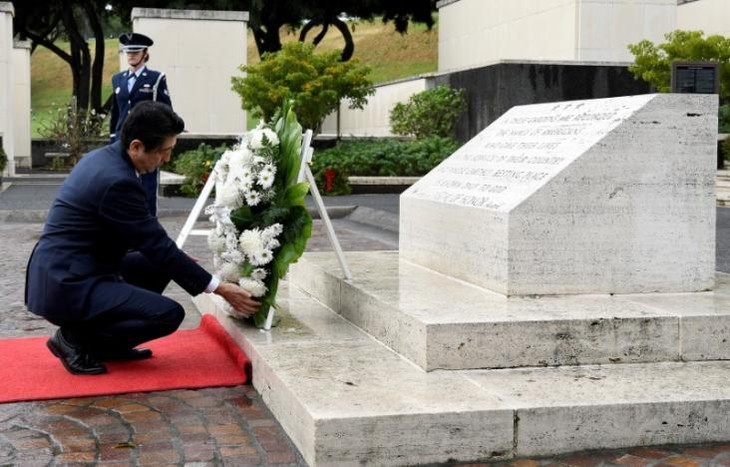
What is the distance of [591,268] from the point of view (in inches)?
227

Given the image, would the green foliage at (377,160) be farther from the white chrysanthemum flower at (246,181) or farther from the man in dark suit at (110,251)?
the man in dark suit at (110,251)

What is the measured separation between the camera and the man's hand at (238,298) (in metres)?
5.31

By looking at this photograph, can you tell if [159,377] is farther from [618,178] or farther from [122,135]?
[618,178]

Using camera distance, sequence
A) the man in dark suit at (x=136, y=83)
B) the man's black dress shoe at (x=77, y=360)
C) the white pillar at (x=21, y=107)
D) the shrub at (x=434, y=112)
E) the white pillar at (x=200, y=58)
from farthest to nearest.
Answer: the white pillar at (x=21, y=107) < the shrub at (x=434, y=112) < the white pillar at (x=200, y=58) < the man in dark suit at (x=136, y=83) < the man's black dress shoe at (x=77, y=360)

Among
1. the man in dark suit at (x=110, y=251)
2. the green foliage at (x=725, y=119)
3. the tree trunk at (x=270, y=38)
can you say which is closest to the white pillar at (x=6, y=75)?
the tree trunk at (x=270, y=38)

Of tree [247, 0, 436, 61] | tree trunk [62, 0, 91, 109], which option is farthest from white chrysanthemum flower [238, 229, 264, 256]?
tree trunk [62, 0, 91, 109]

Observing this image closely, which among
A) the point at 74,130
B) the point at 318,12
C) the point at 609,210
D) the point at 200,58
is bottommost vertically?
the point at 609,210

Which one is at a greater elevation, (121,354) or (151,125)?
(151,125)

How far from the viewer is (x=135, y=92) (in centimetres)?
985

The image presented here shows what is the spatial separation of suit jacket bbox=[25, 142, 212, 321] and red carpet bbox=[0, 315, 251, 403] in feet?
1.13

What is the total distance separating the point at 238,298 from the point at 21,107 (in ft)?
Result: 83.7

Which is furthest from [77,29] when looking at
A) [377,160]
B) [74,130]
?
[377,160]

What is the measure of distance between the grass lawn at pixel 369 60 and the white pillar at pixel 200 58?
3756 cm

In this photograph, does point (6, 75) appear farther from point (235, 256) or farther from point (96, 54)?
point (235, 256)
